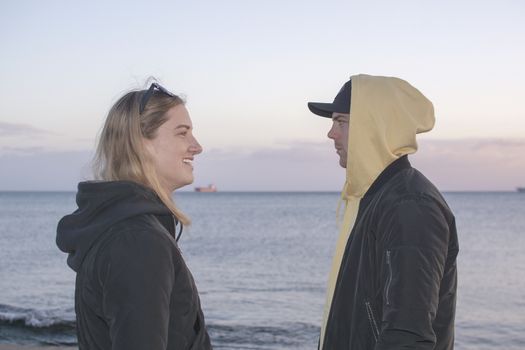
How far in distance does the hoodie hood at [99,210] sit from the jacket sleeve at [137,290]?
0.11 m

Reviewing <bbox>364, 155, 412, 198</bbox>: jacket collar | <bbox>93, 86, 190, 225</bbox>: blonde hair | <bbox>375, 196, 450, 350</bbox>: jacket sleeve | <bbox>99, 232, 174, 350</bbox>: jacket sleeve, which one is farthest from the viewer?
<bbox>364, 155, 412, 198</bbox>: jacket collar

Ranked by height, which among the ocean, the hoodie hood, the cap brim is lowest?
the ocean

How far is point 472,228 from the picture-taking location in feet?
159

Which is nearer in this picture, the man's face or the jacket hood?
the jacket hood

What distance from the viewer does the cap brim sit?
2822mm

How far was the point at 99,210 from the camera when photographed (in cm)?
194

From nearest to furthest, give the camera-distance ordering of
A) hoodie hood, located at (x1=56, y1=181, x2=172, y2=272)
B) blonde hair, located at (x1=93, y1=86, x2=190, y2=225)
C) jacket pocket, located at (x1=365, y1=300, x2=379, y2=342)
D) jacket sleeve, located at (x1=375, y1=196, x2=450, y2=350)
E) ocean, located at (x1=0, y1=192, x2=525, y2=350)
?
hoodie hood, located at (x1=56, y1=181, x2=172, y2=272), blonde hair, located at (x1=93, y1=86, x2=190, y2=225), jacket sleeve, located at (x1=375, y1=196, x2=450, y2=350), jacket pocket, located at (x1=365, y1=300, x2=379, y2=342), ocean, located at (x1=0, y1=192, x2=525, y2=350)

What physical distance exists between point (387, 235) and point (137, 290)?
3.47 ft

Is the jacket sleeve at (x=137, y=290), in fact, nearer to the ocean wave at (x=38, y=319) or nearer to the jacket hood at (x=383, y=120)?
the jacket hood at (x=383, y=120)

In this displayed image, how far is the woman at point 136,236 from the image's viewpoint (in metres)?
1.72

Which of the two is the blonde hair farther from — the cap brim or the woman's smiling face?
the cap brim

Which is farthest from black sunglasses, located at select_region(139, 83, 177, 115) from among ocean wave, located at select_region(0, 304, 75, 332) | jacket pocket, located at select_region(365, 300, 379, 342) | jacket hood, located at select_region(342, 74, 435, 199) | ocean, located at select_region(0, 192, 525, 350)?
ocean wave, located at select_region(0, 304, 75, 332)

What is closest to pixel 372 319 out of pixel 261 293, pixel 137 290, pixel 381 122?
pixel 381 122

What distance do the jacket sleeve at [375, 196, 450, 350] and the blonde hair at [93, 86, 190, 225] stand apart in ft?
2.69
